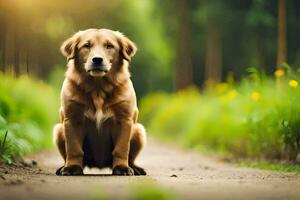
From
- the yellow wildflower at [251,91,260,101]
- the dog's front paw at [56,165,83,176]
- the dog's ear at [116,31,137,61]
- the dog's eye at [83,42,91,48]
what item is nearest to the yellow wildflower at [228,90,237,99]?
the yellow wildflower at [251,91,260,101]

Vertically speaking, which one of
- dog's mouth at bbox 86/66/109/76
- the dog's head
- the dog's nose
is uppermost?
the dog's head

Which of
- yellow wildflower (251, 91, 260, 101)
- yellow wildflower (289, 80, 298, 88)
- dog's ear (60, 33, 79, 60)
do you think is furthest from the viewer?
yellow wildflower (251, 91, 260, 101)

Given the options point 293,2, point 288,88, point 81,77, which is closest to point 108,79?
point 81,77

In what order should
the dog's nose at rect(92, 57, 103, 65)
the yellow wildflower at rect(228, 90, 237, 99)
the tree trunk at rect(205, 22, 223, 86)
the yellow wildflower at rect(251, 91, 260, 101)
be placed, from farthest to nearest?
the tree trunk at rect(205, 22, 223, 86)
the yellow wildflower at rect(228, 90, 237, 99)
the yellow wildflower at rect(251, 91, 260, 101)
the dog's nose at rect(92, 57, 103, 65)

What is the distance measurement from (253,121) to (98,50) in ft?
15.6

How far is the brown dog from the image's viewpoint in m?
7.60

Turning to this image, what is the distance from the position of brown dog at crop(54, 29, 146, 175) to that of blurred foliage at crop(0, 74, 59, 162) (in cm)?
145

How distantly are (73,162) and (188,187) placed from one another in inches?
75.9

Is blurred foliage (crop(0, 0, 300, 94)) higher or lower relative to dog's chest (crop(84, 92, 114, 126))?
higher

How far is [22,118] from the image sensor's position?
42.5ft

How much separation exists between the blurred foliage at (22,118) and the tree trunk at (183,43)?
10.7 meters

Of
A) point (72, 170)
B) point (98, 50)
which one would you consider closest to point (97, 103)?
point (98, 50)

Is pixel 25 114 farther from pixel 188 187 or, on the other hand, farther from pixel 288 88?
pixel 188 187

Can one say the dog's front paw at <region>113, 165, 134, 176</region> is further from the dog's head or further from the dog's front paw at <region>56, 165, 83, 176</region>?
the dog's head
